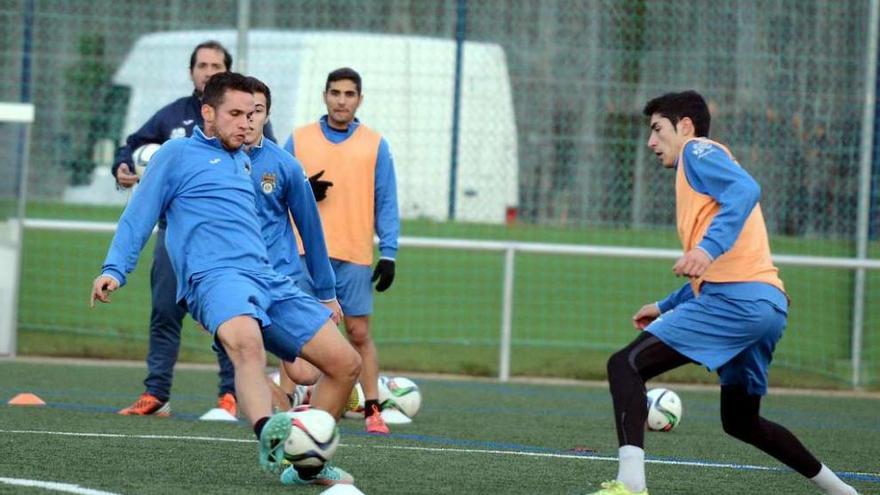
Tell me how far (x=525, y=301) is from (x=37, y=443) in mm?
9142

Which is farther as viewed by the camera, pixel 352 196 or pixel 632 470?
pixel 352 196

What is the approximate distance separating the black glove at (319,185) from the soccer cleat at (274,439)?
11.2 ft

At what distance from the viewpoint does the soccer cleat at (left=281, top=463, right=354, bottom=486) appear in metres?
6.35

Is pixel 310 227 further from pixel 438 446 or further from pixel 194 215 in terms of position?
pixel 438 446

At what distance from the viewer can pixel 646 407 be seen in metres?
6.37

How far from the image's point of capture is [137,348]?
1311 cm

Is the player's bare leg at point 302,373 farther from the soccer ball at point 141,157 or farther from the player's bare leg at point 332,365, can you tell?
the soccer ball at point 141,157

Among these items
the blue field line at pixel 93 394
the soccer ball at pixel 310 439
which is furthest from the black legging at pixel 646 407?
the blue field line at pixel 93 394

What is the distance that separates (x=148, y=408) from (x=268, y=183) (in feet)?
7.87

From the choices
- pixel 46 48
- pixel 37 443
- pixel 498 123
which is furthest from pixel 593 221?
pixel 37 443

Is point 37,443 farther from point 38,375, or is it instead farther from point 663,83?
point 663,83

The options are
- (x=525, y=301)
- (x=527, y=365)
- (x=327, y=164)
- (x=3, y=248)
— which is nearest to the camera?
(x=327, y=164)

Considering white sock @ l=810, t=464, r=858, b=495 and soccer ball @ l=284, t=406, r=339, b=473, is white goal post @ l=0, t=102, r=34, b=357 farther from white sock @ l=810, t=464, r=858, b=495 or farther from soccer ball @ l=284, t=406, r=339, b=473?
white sock @ l=810, t=464, r=858, b=495

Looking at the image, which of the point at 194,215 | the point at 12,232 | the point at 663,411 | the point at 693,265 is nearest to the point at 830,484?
the point at 693,265
